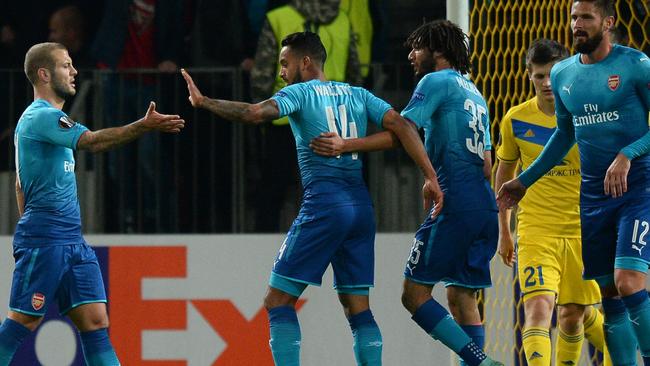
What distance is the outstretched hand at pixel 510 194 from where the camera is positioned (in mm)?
7594

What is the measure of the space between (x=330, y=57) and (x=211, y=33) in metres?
0.85

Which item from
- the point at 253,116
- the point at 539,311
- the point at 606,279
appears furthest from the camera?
the point at 539,311

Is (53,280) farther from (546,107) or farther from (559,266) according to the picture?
(546,107)

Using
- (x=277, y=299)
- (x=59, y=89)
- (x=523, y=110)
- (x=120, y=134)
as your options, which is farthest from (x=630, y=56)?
(x=59, y=89)

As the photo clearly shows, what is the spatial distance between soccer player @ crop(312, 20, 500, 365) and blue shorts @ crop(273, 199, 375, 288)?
11.2 inches

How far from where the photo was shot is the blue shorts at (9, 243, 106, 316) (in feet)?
24.3

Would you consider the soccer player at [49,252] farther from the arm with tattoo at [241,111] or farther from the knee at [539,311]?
the knee at [539,311]

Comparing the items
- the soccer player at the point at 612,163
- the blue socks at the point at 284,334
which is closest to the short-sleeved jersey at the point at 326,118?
the blue socks at the point at 284,334

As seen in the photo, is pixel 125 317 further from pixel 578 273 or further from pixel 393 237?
pixel 578 273

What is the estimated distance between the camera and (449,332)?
291 inches

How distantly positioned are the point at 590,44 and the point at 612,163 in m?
0.59

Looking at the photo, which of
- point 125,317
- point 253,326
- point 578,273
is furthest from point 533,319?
point 125,317

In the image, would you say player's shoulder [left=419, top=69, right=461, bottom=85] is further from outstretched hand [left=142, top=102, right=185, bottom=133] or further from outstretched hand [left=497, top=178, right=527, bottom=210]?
outstretched hand [left=142, top=102, right=185, bottom=133]

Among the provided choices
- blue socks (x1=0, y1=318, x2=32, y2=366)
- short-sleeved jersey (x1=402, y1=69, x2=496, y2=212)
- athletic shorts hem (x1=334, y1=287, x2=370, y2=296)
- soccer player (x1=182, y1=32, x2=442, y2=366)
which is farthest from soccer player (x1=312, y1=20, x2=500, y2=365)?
blue socks (x1=0, y1=318, x2=32, y2=366)
